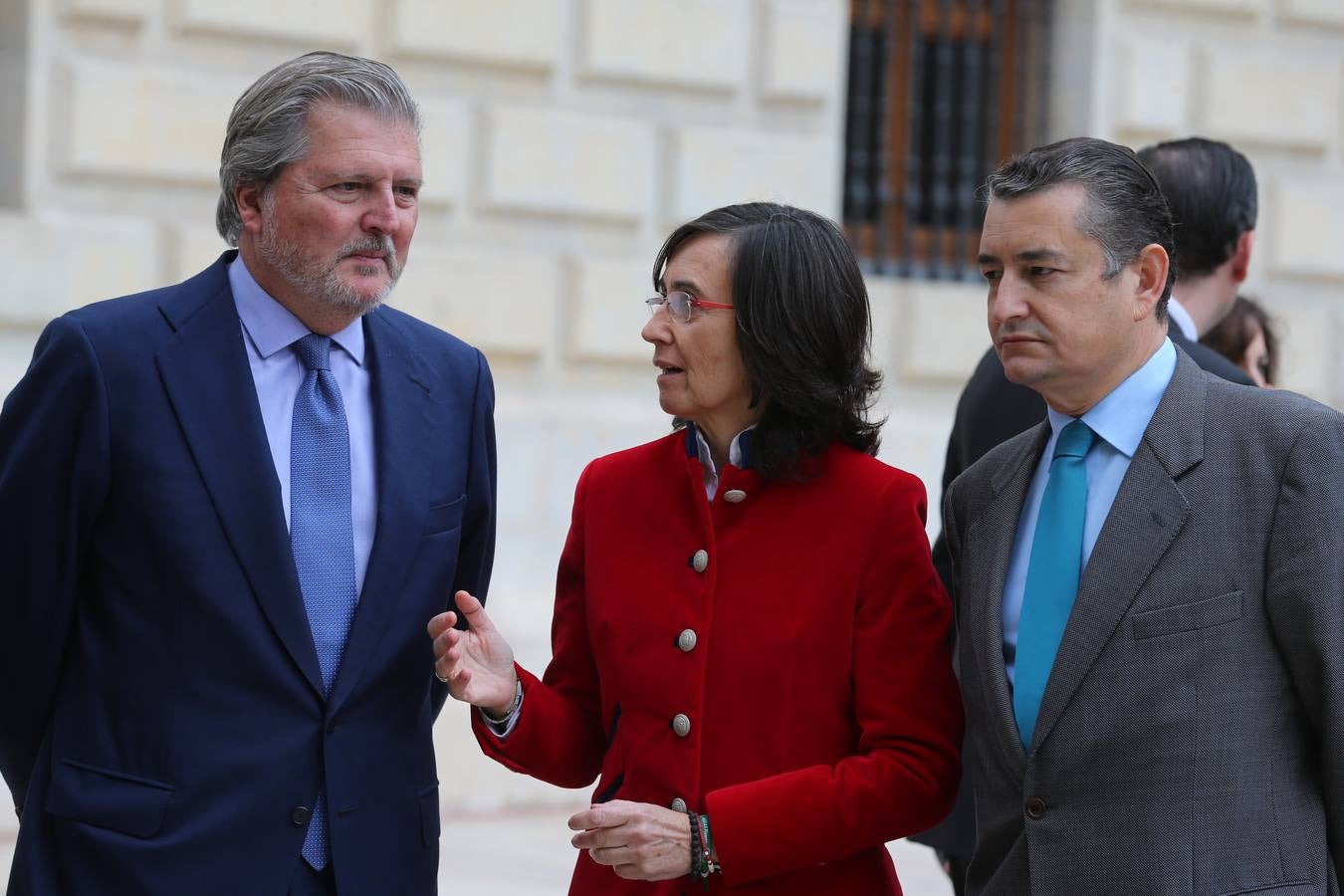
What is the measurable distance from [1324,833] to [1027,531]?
64 centimetres

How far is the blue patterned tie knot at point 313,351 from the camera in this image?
317 centimetres

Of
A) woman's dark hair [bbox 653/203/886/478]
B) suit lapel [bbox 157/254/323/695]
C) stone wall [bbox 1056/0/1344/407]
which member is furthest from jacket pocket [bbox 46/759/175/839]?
stone wall [bbox 1056/0/1344/407]

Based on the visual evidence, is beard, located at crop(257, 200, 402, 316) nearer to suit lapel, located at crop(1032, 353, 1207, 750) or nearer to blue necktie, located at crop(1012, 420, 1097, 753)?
blue necktie, located at crop(1012, 420, 1097, 753)

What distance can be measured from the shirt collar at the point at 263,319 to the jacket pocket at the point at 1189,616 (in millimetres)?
1415

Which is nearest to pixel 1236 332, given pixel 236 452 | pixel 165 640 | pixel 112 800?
pixel 236 452

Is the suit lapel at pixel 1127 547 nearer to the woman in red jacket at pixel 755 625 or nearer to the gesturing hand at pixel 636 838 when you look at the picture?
the woman in red jacket at pixel 755 625

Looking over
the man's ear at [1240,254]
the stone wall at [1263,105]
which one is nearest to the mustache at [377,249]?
the man's ear at [1240,254]

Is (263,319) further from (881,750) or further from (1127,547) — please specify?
(1127,547)

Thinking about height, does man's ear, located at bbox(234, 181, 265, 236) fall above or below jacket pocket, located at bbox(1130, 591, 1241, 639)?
above

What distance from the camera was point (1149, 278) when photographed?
292 centimetres

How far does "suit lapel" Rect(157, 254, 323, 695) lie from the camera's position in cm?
296

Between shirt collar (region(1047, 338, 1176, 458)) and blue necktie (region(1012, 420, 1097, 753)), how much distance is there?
0.11ft

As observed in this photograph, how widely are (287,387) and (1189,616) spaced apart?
151cm

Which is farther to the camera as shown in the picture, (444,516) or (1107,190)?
(444,516)
